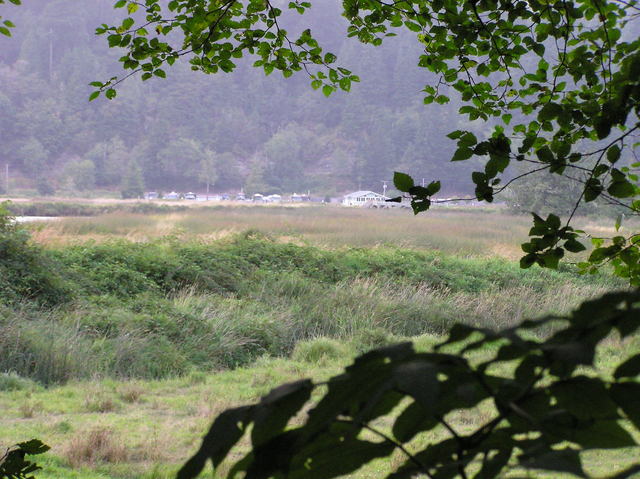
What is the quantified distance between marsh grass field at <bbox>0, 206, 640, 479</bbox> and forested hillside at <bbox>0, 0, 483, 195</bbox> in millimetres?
41121

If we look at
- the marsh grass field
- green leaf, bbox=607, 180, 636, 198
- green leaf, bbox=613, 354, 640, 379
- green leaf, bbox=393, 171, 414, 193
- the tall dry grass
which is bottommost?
the marsh grass field

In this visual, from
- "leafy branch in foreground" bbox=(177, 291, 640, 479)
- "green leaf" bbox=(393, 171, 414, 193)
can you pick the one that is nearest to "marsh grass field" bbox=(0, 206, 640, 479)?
"green leaf" bbox=(393, 171, 414, 193)

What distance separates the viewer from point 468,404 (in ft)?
1.19

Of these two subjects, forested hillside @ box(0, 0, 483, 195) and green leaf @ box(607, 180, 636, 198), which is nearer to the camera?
green leaf @ box(607, 180, 636, 198)

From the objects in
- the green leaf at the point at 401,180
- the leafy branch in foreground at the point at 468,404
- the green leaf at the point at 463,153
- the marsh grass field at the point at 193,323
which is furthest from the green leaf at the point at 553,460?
the marsh grass field at the point at 193,323

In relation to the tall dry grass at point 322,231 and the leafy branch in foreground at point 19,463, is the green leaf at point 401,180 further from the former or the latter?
the tall dry grass at point 322,231

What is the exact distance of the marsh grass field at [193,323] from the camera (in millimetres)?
4828

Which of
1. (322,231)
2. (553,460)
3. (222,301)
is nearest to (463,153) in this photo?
(553,460)

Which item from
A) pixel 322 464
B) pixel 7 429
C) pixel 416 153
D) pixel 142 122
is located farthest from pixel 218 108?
pixel 322 464

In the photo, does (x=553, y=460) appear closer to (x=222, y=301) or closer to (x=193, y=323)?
(x=193, y=323)

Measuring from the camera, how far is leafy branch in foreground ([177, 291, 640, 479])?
359 millimetres

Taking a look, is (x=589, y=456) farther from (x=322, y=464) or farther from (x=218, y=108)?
(x=218, y=108)

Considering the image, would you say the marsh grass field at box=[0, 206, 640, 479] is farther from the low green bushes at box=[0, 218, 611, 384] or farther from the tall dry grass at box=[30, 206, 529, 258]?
the tall dry grass at box=[30, 206, 529, 258]

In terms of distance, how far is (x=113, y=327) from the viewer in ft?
24.8
